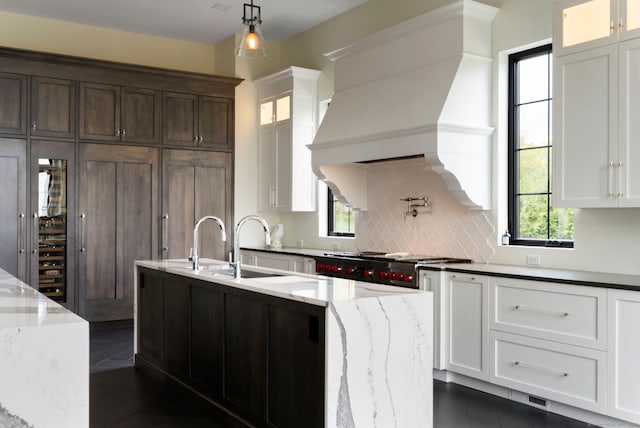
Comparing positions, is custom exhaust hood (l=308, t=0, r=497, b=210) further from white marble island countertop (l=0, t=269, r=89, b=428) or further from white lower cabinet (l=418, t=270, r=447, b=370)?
white marble island countertop (l=0, t=269, r=89, b=428)

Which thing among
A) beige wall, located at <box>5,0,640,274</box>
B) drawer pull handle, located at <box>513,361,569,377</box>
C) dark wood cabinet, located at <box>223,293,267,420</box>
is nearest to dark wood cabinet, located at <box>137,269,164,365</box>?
dark wood cabinet, located at <box>223,293,267,420</box>

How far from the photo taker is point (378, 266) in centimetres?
508

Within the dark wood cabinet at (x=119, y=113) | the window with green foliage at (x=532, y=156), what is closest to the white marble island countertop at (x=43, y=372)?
the window with green foliage at (x=532, y=156)

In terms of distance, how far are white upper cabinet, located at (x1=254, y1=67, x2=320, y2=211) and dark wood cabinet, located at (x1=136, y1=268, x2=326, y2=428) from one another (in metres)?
2.49

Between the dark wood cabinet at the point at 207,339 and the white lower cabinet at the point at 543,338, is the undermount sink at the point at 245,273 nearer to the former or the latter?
the dark wood cabinet at the point at 207,339

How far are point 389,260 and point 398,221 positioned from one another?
3.08 feet

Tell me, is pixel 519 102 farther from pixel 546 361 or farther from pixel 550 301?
pixel 546 361

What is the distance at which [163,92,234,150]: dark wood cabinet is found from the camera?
23.3 ft

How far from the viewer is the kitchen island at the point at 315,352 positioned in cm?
286

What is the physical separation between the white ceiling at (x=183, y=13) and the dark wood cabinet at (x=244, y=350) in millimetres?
3126

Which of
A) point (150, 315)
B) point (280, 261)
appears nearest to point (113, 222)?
point (280, 261)

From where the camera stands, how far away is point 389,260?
5023mm

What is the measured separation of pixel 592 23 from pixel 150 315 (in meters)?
3.88

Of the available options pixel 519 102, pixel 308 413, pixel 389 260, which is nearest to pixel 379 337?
pixel 308 413
